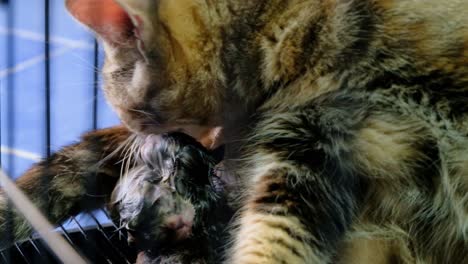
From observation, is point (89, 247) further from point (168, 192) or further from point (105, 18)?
point (105, 18)

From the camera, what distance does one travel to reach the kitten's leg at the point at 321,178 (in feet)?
2.38

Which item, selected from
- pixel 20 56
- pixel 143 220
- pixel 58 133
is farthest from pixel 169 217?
pixel 20 56

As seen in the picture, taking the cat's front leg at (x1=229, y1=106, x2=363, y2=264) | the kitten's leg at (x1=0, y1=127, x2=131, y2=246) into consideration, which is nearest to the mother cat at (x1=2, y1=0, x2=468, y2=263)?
the cat's front leg at (x1=229, y1=106, x2=363, y2=264)

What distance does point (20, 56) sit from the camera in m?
1.60

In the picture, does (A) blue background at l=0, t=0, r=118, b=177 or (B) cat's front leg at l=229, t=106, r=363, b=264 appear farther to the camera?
(A) blue background at l=0, t=0, r=118, b=177

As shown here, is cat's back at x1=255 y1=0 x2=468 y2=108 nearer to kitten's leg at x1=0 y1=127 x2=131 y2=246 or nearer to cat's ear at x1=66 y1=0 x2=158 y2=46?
cat's ear at x1=66 y1=0 x2=158 y2=46

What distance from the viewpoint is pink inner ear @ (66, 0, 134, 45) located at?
769 mm

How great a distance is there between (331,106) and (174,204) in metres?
0.24

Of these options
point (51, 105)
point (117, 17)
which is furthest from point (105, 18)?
point (51, 105)

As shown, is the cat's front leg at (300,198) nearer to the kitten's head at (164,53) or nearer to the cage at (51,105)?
the kitten's head at (164,53)

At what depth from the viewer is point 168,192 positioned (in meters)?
0.84

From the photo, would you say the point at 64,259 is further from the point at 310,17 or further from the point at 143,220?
the point at 310,17

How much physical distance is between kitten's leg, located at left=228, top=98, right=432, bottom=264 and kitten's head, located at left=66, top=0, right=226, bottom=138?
134 millimetres

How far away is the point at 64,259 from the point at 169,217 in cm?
22
